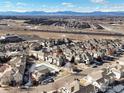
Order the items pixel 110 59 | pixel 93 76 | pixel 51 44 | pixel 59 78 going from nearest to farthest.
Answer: pixel 93 76, pixel 59 78, pixel 110 59, pixel 51 44

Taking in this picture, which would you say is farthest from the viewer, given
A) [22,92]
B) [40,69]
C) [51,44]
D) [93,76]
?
[51,44]

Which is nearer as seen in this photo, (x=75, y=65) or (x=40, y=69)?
(x=40, y=69)

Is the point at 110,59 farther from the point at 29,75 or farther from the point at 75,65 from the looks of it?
the point at 29,75

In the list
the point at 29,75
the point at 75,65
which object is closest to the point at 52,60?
the point at 75,65

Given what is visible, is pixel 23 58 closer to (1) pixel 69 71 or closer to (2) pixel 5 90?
(1) pixel 69 71

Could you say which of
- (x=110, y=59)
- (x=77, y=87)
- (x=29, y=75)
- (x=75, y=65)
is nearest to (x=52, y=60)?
(x=75, y=65)

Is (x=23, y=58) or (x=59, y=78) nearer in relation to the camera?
(x=59, y=78)

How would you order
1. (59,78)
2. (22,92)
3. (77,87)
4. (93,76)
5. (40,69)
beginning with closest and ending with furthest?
1. (77,87)
2. (22,92)
3. (93,76)
4. (59,78)
5. (40,69)

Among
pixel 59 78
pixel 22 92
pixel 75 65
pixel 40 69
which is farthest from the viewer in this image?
pixel 75 65
